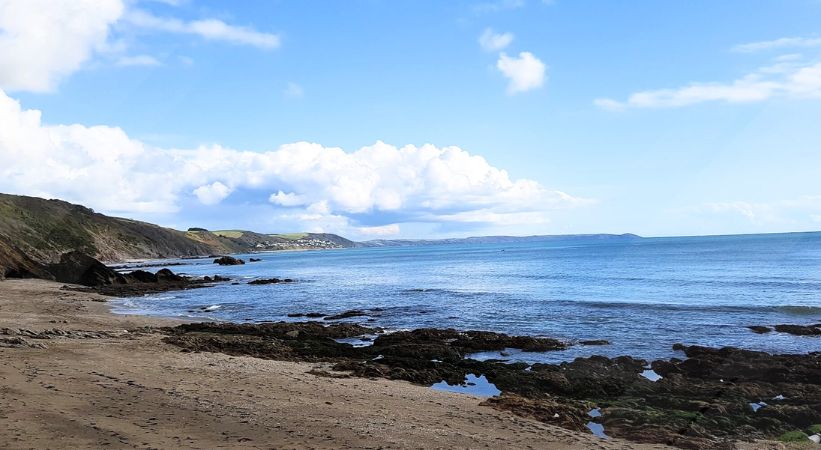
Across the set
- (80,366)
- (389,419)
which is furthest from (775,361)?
(80,366)

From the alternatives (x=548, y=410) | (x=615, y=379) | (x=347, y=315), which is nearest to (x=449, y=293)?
(x=347, y=315)

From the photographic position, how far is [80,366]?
15453 mm

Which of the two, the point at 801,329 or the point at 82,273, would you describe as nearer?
the point at 801,329

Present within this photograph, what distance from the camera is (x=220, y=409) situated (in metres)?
12.1

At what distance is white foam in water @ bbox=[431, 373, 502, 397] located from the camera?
1690 centimetres

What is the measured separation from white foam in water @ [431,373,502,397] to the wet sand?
1259 millimetres

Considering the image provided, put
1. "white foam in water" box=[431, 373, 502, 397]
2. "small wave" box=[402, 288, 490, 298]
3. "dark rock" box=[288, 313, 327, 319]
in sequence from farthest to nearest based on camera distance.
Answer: "small wave" box=[402, 288, 490, 298] < "dark rock" box=[288, 313, 327, 319] < "white foam in water" box=[431, 373, 502, 397]

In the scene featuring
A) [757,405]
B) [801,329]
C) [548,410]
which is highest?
[548,410]

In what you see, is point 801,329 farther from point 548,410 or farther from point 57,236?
point 57,236

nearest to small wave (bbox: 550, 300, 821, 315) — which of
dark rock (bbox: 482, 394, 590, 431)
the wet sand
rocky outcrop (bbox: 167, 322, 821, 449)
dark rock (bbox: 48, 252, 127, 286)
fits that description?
rocky outcrop (bbox: 167, 322, 821, 449)

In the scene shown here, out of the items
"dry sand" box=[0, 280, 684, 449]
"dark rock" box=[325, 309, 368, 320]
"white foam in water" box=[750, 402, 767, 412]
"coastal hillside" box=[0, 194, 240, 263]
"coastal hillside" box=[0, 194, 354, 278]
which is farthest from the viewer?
"coastal hillside" box=[0, 194, 240, 263]

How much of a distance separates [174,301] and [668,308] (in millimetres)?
39855

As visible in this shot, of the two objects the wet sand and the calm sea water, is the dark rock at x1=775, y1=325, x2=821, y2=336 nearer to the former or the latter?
the calm sea water

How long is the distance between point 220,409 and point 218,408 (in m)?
0.10
